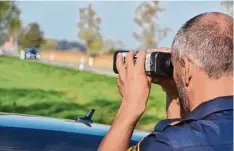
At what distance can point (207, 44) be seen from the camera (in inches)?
74.1

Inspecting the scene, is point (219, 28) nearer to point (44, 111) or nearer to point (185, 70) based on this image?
point (185, 70)

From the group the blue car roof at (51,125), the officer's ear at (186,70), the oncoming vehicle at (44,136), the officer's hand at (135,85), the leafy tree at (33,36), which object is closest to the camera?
the officer's ear at (186,70)

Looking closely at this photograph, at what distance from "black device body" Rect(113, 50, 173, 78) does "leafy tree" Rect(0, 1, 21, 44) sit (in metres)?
27.4

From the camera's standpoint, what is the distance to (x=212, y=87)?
1879 millimetres

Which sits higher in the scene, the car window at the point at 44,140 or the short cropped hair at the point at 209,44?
the short cropped hair at the point at 209,44

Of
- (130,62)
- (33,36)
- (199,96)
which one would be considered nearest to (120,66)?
(130,62)

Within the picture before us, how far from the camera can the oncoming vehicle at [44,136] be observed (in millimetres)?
2705

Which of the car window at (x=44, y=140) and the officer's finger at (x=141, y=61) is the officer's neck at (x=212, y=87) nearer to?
the officer's finger at (x=141, y=61)

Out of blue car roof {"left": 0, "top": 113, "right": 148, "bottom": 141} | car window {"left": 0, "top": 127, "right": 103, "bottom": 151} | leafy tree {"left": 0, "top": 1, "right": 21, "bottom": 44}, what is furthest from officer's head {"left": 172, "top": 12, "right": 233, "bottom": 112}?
leafy tree {"left": 0, "top": 1, "right": 21, "bottom": 44}

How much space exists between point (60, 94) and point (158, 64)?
14.7 m

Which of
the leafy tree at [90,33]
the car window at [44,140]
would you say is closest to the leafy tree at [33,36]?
the leafy tree at [90,33]

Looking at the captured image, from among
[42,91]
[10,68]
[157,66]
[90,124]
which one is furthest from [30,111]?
[157,66]

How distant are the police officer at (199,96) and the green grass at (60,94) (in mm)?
9161

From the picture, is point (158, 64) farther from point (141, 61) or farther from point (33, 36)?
point (33, 36)
